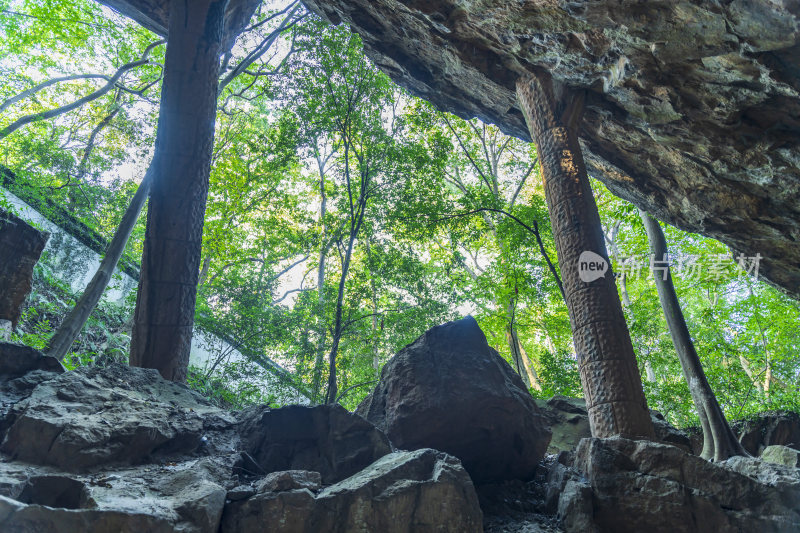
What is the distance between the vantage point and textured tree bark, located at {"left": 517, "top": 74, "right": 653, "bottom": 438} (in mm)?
4551

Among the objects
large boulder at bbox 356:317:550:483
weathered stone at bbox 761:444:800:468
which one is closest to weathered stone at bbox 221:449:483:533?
large boulder at bbox 356:317:550:483

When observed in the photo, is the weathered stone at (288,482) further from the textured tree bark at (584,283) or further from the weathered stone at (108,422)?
the textured tree bark at (584,283)

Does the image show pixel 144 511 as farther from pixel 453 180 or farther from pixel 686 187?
pixel 453 180

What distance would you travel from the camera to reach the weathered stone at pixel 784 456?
4.67 m

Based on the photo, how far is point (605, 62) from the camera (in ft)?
18.4

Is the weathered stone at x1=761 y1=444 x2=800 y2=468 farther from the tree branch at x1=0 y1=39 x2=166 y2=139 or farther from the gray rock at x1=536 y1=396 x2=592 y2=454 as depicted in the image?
the tree branch at x1=0 y1=39 x2=166 y2=139

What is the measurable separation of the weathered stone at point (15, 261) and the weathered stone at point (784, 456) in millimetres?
7944

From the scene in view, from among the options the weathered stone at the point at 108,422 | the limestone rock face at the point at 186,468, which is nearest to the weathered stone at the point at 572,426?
the limestone rock face at the point at 186,468

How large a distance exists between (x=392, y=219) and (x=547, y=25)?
4624mm

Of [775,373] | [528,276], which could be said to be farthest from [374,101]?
[775,373]

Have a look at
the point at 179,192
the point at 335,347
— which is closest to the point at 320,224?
the point at 335,347

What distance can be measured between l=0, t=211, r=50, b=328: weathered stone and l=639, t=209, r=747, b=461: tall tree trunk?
355 inches

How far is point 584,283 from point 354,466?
10.6 ft

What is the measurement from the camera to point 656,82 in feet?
18.3
